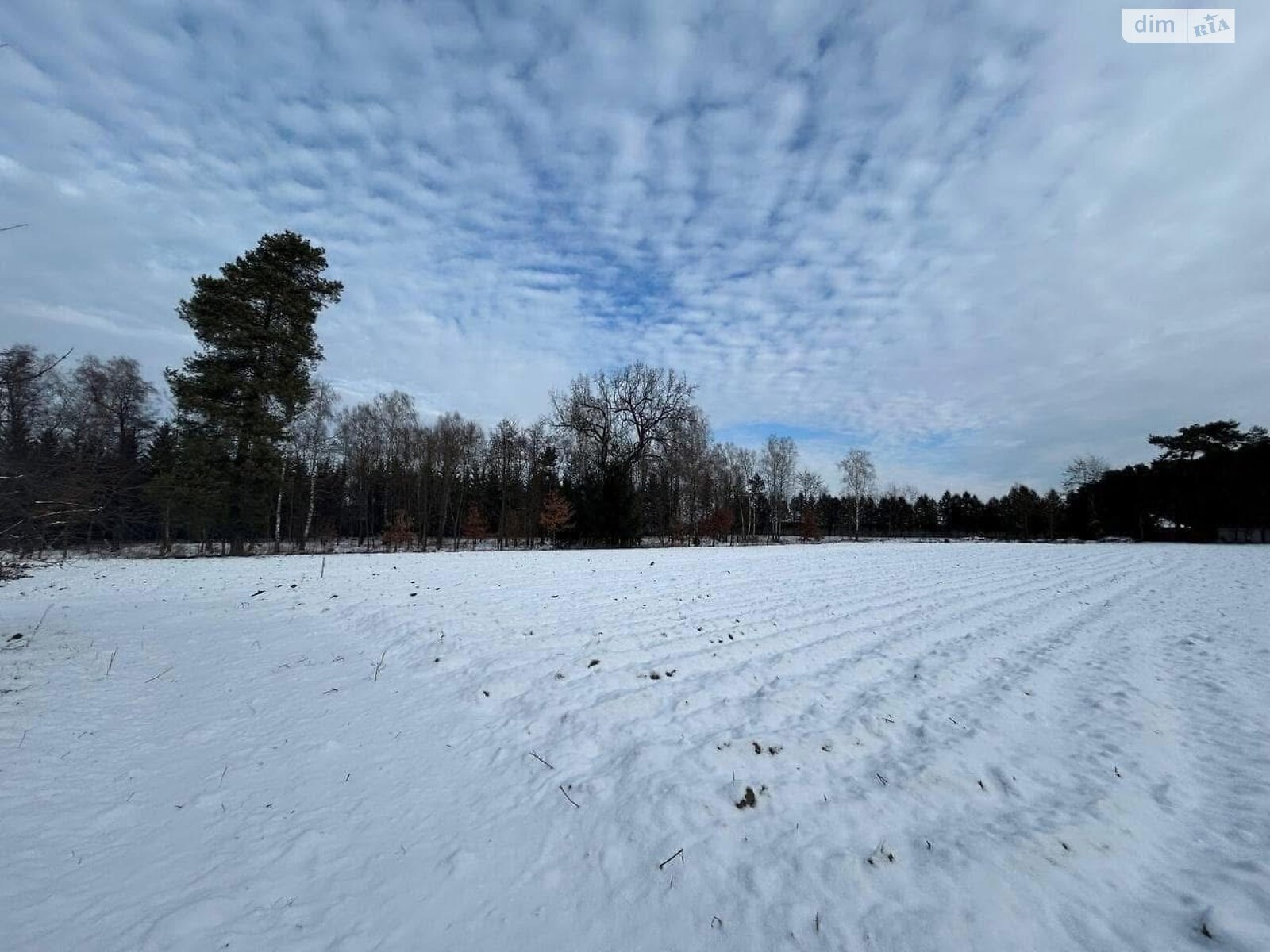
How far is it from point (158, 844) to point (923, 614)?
10.1 meters

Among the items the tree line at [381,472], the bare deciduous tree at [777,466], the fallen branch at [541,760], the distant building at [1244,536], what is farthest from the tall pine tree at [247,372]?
the distant building at [1244,536]

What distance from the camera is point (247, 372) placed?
23.7m

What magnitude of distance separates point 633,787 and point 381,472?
5000 centimetres

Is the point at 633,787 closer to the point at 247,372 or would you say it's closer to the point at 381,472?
the point at 247,372

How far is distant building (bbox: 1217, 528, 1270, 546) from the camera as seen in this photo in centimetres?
4853

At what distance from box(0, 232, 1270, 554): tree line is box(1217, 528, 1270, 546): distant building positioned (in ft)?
4.42

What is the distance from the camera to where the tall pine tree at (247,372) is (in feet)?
73.4

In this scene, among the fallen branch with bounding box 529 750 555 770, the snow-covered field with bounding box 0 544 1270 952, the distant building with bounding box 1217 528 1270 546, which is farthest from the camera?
the distant building with bounding box 1217 528 1270 546

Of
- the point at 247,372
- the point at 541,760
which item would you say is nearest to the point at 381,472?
the point at 247,372

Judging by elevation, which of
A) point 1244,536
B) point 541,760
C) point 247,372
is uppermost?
point 247,372

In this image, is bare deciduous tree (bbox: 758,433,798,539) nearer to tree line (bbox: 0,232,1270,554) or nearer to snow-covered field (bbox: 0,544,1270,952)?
tree line (bbox: 0,232,1270,554)

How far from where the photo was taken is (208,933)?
2.39 meters

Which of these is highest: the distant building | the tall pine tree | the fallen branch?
the tall pine tree

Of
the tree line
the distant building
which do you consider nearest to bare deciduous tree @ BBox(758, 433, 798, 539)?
the tree line
